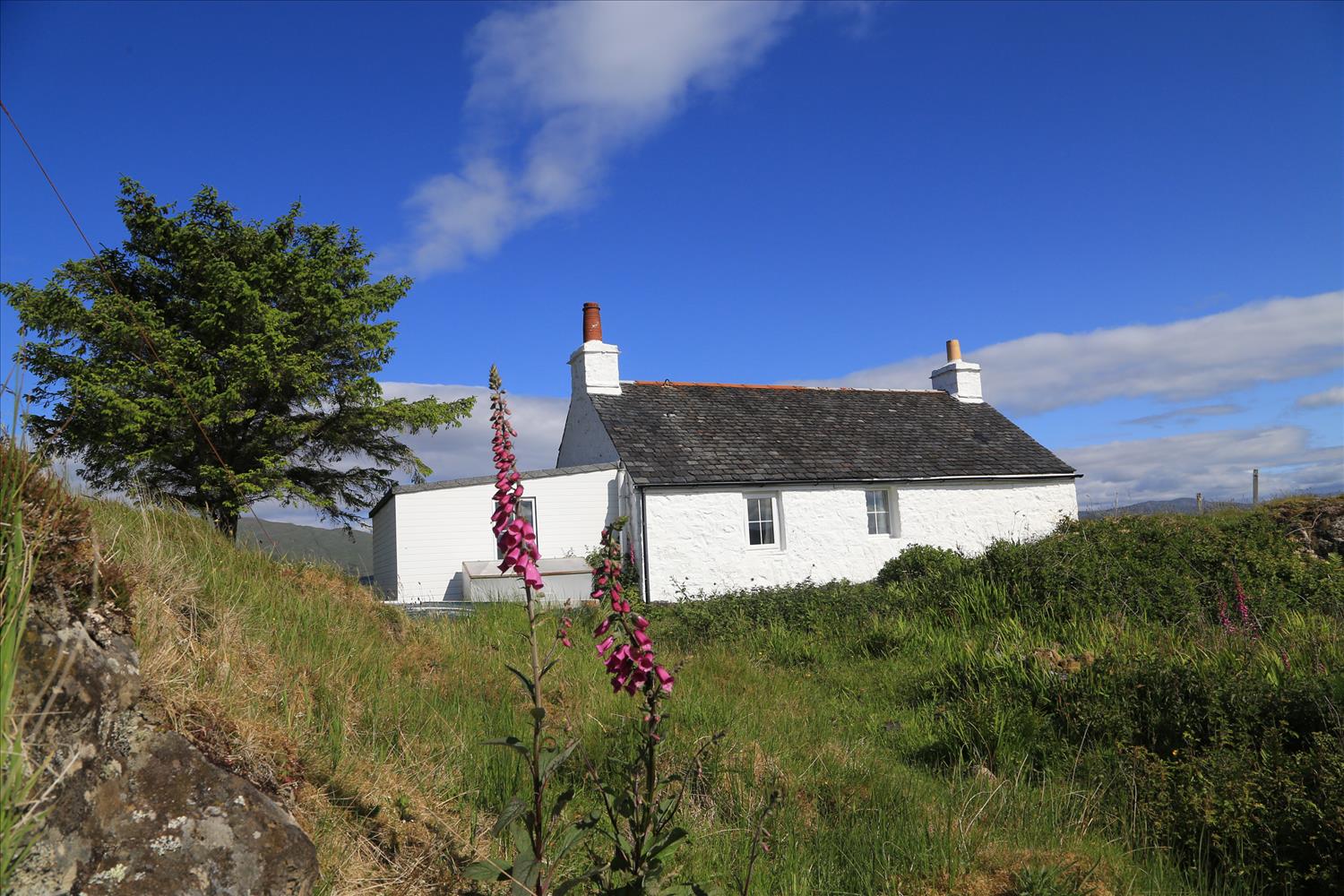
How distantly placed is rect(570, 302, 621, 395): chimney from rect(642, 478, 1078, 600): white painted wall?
4.09 m

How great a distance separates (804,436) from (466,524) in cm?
908

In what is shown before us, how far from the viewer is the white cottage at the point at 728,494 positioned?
17078 mm

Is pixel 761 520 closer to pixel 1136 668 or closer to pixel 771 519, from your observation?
pixel 771 519

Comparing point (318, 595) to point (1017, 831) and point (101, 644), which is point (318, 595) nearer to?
point (101, 644)

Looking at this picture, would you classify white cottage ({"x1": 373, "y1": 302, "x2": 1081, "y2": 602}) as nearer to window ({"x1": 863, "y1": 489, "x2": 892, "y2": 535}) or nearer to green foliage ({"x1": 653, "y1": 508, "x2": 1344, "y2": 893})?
window ({"x1": 863, "y1": 489, "x2": 892, "y2": 535})

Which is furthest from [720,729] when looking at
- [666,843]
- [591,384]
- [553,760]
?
[591,384]

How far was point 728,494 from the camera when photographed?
1805 cm

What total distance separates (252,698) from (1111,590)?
1032 cm

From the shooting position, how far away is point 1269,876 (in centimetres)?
437

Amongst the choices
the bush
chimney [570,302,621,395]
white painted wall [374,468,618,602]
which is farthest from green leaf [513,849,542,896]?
chimney [570,302,621,395]

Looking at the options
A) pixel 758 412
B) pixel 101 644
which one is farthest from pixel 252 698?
pixel 758 412

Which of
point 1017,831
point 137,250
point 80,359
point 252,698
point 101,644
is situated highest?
point 137,250

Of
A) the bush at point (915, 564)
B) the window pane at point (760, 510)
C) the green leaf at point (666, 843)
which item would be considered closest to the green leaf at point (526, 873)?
the green leaf at point (666, 843)

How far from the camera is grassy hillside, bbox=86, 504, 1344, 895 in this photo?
373 cm
